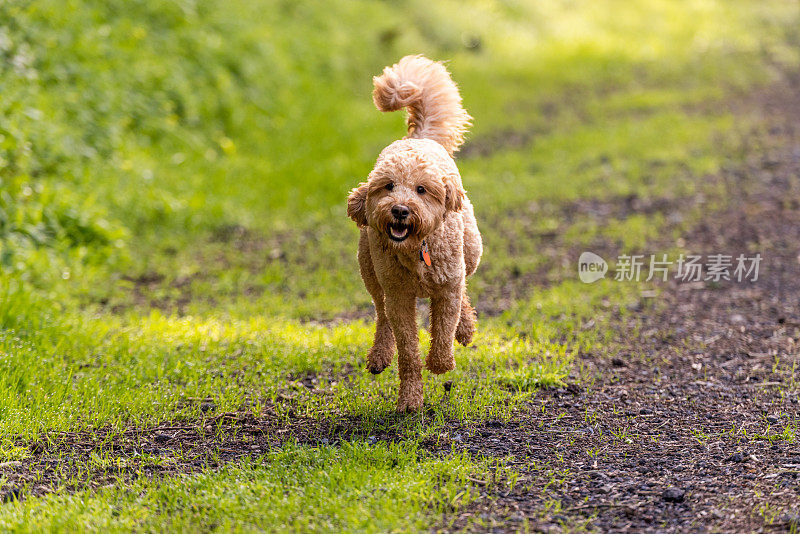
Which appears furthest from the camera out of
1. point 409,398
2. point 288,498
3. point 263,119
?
point 263,119

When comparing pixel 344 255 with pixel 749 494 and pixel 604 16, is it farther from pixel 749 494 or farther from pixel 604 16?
pixel 604 16

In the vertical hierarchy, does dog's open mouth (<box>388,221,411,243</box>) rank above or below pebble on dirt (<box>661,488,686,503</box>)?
above

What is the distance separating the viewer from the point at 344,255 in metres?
9.01

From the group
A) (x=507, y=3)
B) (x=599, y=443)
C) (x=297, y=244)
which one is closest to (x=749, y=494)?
(x=599, y=443)

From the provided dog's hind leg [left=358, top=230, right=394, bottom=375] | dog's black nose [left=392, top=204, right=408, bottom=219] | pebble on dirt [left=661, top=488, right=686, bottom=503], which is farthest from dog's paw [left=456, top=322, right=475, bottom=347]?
pebble on dirt [left=661, top=488, right=686, bottom=503]

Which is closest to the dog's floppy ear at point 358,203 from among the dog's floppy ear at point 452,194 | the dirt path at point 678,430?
the dog's floppy ear at point 452,194

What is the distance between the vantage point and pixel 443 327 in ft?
17.1

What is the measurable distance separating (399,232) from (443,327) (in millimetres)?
873

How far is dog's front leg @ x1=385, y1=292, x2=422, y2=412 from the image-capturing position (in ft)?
16.8

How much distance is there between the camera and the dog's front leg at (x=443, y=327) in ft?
16.9

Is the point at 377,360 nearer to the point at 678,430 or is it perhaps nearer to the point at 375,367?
the point at 375,367

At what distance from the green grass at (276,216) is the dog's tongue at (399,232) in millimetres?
1203

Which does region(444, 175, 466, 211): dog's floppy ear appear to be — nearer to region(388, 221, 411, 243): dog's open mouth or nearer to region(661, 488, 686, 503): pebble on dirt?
region(388, 221, 411, 243): dog's open mouth

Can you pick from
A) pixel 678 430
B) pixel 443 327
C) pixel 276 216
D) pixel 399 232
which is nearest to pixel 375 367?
pixel 443 327
